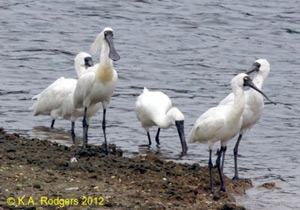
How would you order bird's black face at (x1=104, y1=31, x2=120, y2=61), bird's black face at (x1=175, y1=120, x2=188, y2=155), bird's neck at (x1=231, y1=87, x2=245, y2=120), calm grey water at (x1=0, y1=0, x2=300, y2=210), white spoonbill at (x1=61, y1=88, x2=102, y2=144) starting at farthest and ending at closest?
calm grey water at (x1=0, y1=0, x2=300, y2=210) → white spoonbill at (x1=61, y1=88, x2=102, y2=144) → bird's black face at (x1=175, y1=120, x2=188, y2=155) → bird's black face at (x1=104, y1=31, x2=120, y2=61) → bird's neck at (x1=231, y1=87, x2=245, y2=120)

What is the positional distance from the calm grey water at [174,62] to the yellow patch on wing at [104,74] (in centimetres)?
145

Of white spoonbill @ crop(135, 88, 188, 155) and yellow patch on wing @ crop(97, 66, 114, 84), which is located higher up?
yellow patch on wing @ crop(97, 66, 114, 84)

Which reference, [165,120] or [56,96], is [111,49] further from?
[56,96]

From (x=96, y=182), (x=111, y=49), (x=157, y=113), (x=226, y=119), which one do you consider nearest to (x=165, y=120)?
(x=157, y=113)

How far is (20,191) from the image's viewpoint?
30.8 feet

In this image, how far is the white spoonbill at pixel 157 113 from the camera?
1421cm

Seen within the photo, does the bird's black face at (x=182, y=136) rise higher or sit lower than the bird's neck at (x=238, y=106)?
lower

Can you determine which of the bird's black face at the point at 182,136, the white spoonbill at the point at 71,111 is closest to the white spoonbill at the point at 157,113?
the bird's black face at the point at 182,136

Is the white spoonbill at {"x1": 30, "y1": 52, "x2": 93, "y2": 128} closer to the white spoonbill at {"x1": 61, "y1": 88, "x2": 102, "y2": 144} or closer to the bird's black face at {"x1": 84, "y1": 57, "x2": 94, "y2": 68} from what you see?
the bird's black face at {"x1": 84, "y1": 57, "x2": 94, "y2": 68}

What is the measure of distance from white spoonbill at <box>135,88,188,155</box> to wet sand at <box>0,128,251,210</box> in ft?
7.05

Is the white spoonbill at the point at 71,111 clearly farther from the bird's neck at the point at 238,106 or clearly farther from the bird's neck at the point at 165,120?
the bird's neck at the point at 238,106

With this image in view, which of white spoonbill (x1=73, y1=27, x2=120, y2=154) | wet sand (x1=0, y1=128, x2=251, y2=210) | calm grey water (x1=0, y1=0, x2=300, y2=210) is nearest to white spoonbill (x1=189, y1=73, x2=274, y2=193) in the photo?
wet sand (x1=0, y1=128, x2=251, y2=210)

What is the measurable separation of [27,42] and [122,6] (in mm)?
5181

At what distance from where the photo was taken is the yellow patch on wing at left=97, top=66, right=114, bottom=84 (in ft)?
41.3
